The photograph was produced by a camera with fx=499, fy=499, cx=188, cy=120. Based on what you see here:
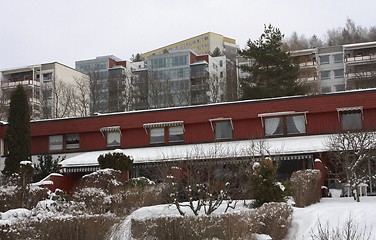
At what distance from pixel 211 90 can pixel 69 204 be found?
157 ft

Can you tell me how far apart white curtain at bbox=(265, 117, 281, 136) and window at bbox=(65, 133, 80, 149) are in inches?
509

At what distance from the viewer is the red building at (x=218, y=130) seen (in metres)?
27.9

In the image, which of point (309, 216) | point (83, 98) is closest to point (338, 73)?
point (83, 98)

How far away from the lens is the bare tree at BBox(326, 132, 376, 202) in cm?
2084

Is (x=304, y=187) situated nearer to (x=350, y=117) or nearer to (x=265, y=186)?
(x=265, y=186)

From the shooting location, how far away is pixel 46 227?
38.1 feet

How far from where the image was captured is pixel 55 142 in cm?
3488

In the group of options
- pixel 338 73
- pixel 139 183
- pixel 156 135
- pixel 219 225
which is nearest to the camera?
pixel 219 225

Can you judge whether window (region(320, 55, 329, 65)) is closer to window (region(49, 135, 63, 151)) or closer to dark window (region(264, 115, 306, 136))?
dark window (region(264, 115, 306, 136))

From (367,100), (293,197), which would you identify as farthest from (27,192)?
(367,100)

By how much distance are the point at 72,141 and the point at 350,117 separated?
18306 mm

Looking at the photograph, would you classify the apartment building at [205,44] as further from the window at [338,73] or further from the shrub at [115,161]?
the shrub at [115,161]

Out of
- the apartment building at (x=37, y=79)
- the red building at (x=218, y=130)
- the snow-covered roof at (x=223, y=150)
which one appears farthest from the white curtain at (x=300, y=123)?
the apartment building at (x=37, y=79)

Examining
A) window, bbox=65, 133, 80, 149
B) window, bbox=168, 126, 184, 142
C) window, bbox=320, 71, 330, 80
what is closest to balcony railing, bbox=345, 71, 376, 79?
window, bbox=320, 71, 330, 80
